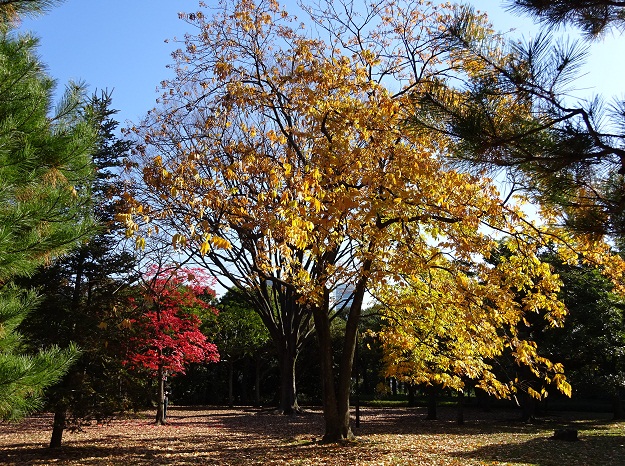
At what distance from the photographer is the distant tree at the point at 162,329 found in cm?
1069

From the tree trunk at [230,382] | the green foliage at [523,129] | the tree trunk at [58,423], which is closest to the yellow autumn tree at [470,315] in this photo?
the green foliage at [523,129]

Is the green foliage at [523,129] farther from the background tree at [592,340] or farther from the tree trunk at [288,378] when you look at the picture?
the tree trunk at [288,378]

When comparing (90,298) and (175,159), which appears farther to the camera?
(175,159)

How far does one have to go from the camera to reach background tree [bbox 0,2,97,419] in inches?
151

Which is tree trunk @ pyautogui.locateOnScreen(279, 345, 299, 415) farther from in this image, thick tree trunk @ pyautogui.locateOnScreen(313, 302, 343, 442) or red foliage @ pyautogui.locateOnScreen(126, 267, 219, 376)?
thick tree trunk @ pyautogui.locateOnScreen(313, 302, 343, 442)

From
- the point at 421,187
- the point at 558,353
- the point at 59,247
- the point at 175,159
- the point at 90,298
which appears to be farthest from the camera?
the point at 558,353

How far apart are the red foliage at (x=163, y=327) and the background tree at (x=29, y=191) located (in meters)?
5.32

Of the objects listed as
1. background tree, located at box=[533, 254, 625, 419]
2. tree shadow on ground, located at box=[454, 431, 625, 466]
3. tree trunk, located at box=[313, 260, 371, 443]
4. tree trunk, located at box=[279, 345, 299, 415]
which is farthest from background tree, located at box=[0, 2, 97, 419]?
tree trunk, located at box=[279, 345, 299, 415]

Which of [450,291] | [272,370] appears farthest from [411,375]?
[272,370]

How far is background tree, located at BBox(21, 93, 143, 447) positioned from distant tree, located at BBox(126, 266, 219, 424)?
0.50m

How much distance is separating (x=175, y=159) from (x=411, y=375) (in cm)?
726

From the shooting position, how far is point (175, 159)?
11141 mm

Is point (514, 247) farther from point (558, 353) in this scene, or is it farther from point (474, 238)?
point (558, 353)

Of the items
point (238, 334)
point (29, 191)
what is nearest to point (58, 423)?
point (29, 191)
